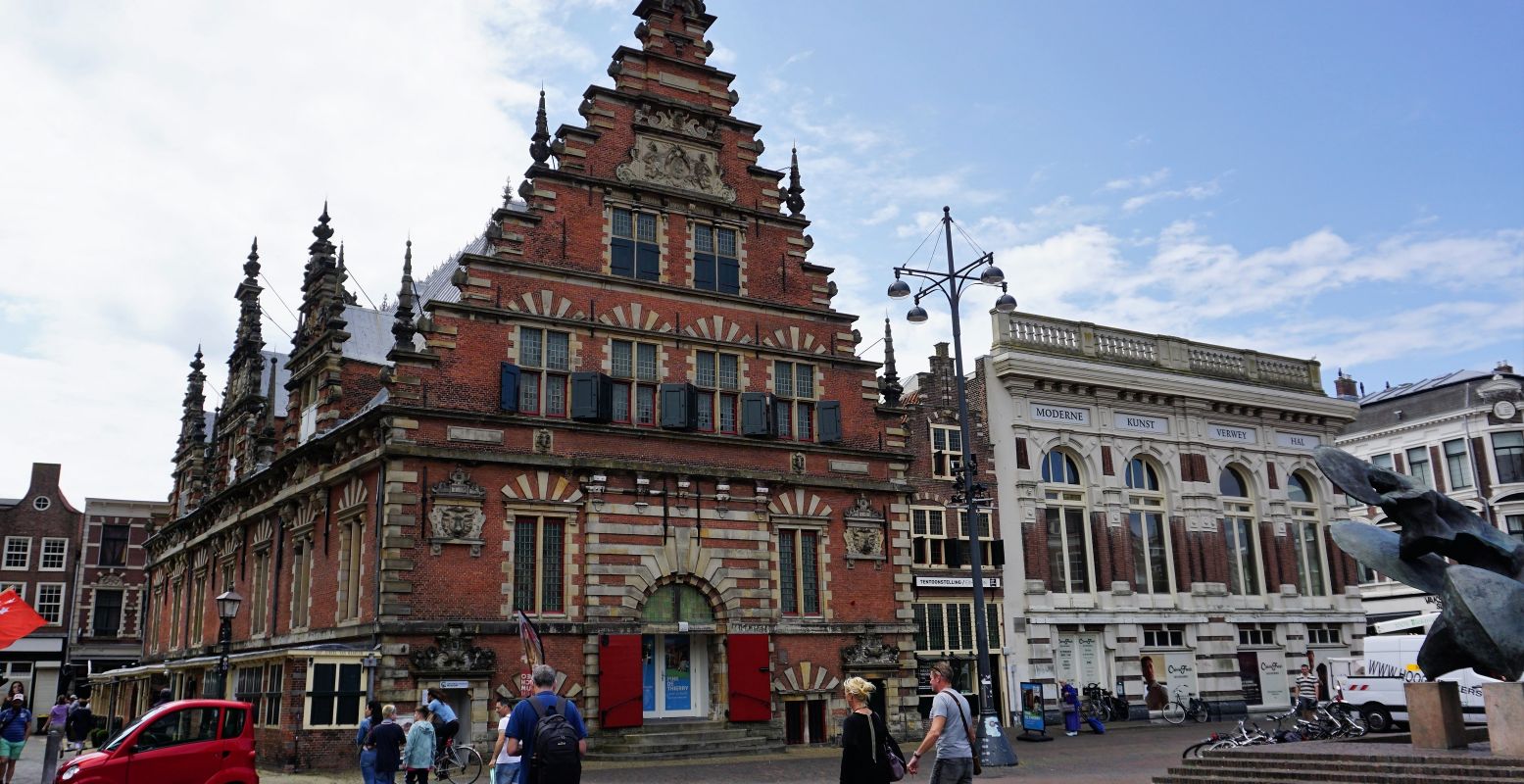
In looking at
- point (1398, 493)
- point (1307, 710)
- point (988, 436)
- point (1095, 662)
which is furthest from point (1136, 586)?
point (1398, 493)

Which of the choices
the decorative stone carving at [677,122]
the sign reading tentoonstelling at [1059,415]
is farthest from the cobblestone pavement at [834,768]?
the decorative stone carving at [677,122]

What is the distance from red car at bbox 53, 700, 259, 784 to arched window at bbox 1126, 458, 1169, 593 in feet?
94.2

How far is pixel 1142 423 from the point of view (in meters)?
39.3

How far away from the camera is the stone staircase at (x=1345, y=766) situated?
41.5 ft

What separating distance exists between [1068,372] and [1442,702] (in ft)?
78.7

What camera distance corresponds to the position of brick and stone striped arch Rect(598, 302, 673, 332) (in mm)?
27438

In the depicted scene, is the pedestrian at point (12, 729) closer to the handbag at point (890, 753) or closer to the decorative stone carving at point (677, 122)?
the handbag at point (890, 753)

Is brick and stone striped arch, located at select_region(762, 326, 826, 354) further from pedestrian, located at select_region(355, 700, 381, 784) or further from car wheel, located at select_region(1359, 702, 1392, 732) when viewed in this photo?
car wheel, located at select_region(1359, 702, 1392, 732)

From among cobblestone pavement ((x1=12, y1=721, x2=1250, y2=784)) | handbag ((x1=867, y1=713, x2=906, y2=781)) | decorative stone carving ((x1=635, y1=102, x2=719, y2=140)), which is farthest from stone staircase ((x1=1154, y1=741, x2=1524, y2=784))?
decorative stone carving ((x1=635, y1=102, x2=719, y2=140))

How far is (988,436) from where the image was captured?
3631cm

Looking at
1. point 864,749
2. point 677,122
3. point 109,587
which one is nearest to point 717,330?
point 677,122

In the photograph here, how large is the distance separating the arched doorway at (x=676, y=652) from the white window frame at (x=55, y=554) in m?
49.7

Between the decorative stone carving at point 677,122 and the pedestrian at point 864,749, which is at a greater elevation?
the decorative stone carving at point 677,122

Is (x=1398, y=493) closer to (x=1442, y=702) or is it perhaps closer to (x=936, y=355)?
(x=1442, y=702)
